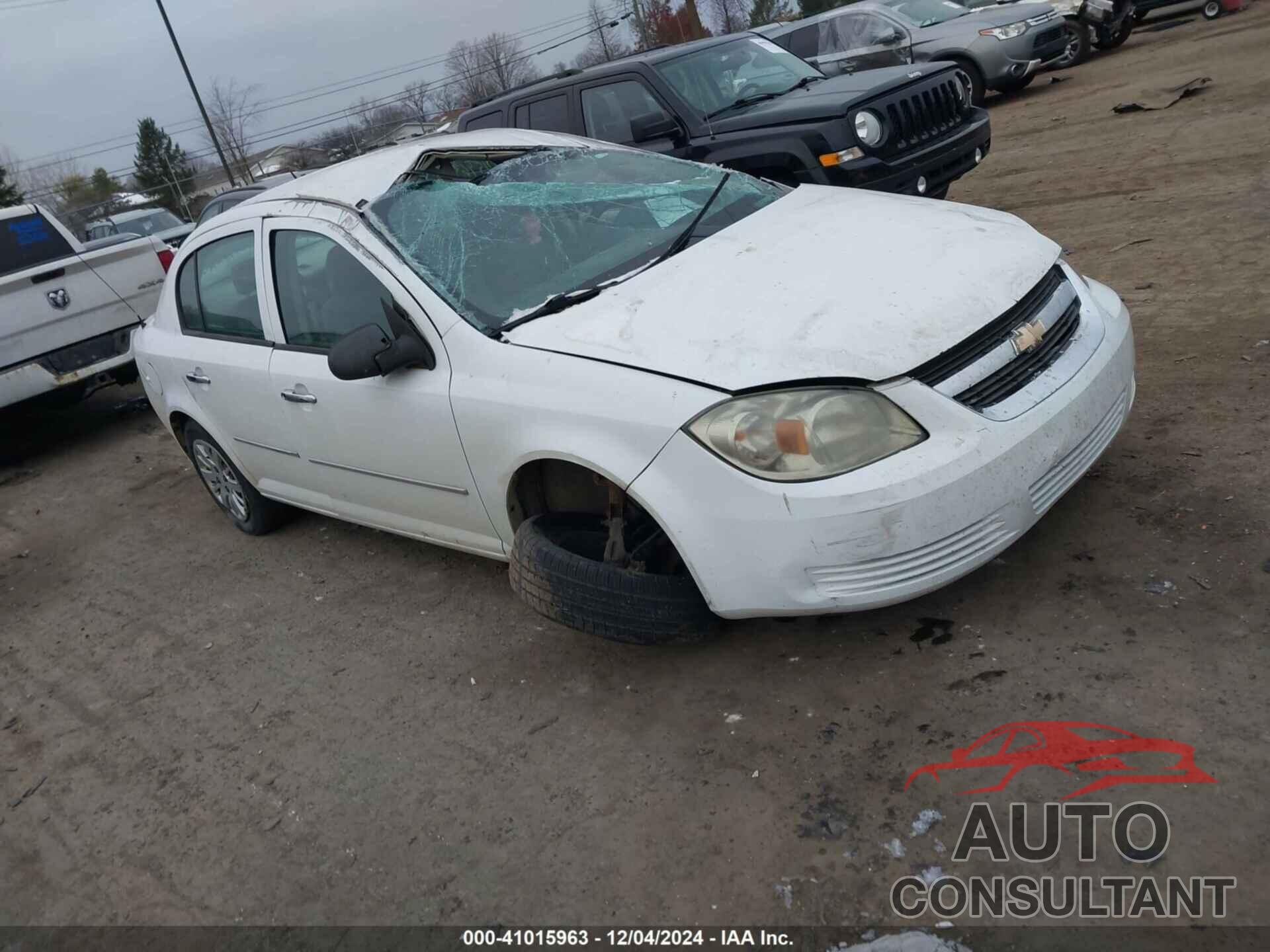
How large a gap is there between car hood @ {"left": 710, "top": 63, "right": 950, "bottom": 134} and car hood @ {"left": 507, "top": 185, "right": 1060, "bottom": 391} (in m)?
3.62

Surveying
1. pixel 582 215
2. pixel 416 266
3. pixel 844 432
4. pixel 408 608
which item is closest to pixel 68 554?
pixel 408 608

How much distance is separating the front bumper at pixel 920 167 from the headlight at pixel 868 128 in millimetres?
138

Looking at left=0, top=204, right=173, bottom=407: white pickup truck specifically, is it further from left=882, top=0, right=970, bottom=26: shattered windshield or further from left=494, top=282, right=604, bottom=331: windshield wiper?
left=882, top=0, right=970, bottom=26: shattered windshield

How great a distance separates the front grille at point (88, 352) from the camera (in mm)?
7535

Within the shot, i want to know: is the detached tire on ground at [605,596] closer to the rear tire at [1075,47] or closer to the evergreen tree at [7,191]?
the rear tire at [1075,47]

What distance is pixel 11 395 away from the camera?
736 cm

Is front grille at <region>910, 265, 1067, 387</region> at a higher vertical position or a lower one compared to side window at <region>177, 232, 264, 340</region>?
lower

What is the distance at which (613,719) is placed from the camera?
323cm

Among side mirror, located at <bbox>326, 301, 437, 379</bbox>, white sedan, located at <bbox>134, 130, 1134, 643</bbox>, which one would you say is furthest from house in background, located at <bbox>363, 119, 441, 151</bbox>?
side mirror, located at <bbox>326, 301, 437, 379</bbox>

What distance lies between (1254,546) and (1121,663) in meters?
0.74

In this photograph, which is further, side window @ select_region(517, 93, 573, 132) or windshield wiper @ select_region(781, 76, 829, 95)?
side window @ select_region(517, 93, 573, 132)

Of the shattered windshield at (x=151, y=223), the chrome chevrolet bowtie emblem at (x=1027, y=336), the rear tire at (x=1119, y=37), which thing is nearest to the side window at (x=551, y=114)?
the chrome chevrolet bowtie emblem at (x=1027, y=336)

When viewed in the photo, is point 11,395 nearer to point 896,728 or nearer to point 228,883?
point 228,883

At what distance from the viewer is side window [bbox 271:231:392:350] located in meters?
3.80
